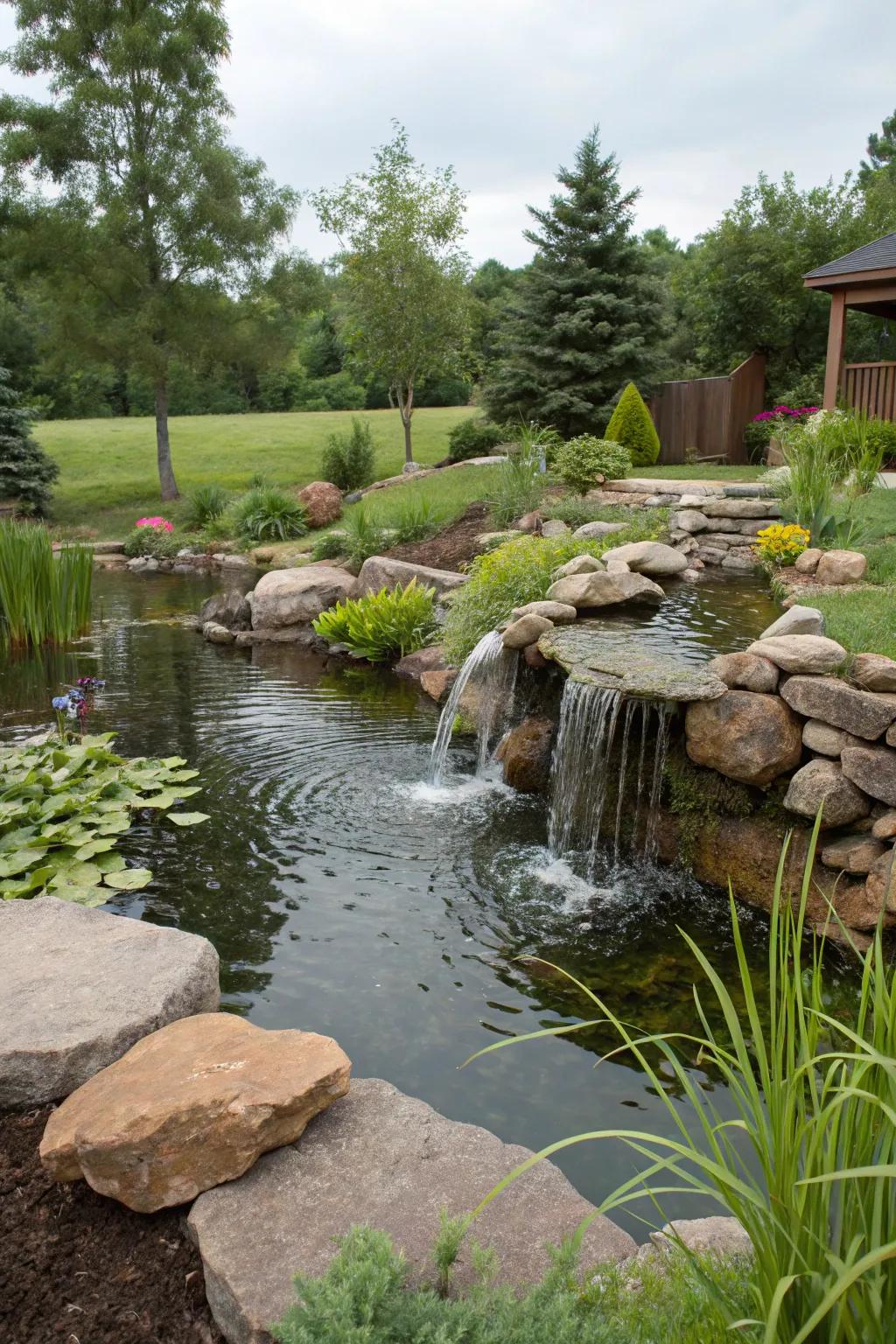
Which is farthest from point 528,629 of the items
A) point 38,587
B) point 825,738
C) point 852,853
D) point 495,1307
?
point 38,587

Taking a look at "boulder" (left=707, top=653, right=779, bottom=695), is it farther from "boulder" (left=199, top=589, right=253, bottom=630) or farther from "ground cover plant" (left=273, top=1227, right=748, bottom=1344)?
"boulder" (left=199, top=589, right=253, bottom=630)

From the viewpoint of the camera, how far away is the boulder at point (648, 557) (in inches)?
325

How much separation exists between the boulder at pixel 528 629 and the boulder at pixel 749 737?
5.36 feet

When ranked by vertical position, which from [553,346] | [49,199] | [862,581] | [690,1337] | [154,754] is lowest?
[154,754]

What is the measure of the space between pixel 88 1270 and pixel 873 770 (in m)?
3.52

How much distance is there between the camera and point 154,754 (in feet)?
22.0

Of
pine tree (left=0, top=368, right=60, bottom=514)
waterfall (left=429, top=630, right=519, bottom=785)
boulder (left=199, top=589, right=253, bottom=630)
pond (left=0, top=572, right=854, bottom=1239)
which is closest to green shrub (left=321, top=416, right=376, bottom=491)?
pine tree (left=0, top=368, right=60, bottom=514)

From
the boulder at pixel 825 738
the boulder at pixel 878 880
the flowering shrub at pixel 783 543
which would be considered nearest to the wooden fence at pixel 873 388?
the flowering shrub at pixel 783 543

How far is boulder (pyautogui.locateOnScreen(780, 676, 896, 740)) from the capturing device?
4.27 meters

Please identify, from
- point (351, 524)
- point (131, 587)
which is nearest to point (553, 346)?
point (351, 524)

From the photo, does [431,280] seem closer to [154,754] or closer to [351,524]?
[351,524]

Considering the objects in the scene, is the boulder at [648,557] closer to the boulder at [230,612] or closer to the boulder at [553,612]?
the boulder at [553,612]

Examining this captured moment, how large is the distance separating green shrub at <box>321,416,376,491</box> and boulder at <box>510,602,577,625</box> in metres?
14.3

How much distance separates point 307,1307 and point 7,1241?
3.03 ft
